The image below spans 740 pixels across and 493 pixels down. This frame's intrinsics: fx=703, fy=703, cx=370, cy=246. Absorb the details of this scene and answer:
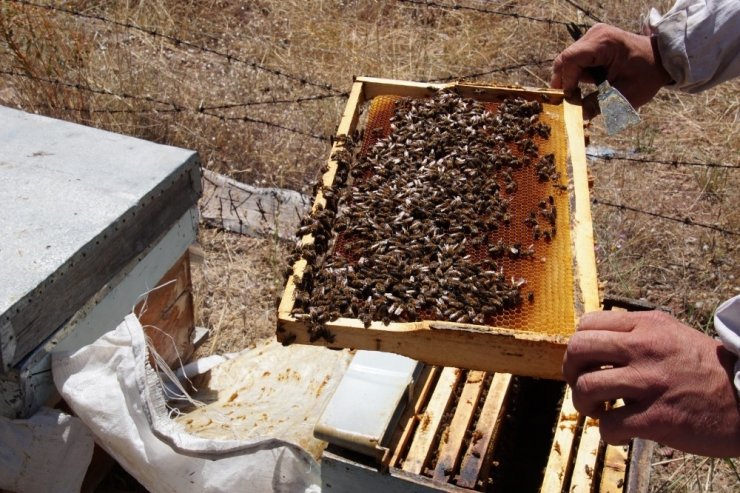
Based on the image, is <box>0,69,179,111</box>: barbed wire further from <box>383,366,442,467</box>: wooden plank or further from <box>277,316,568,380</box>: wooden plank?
<box>277,316,568,380</box>: wooden plank

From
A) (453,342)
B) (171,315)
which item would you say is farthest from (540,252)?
(171,315)

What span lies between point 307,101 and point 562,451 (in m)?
4.00

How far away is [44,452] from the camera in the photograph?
243 cm

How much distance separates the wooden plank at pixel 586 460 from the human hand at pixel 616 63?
1286 mm

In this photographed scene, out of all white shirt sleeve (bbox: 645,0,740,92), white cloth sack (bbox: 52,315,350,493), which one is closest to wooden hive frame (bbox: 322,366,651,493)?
white cloth sack (bbox: 52,315,350,493)

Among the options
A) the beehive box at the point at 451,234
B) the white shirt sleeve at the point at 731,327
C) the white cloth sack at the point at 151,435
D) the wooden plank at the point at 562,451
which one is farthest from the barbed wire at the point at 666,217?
the white cloth sack at the point at 151,435

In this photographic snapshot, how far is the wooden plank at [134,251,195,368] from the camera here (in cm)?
291

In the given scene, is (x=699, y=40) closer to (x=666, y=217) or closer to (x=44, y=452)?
(x=666, y=217)

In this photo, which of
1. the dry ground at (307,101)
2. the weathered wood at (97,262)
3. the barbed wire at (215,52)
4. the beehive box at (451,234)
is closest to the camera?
the beehive box at (451,234)

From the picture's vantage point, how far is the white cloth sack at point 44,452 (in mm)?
2387

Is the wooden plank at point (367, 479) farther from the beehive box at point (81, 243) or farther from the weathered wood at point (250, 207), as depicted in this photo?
the weathered wood at point (250, 207)

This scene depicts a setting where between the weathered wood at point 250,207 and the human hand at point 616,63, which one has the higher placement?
the human hand at point 616,63

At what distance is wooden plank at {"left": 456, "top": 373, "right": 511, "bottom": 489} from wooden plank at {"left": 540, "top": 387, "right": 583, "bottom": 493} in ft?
0.74

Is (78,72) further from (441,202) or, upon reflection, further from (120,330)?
(441,202)
